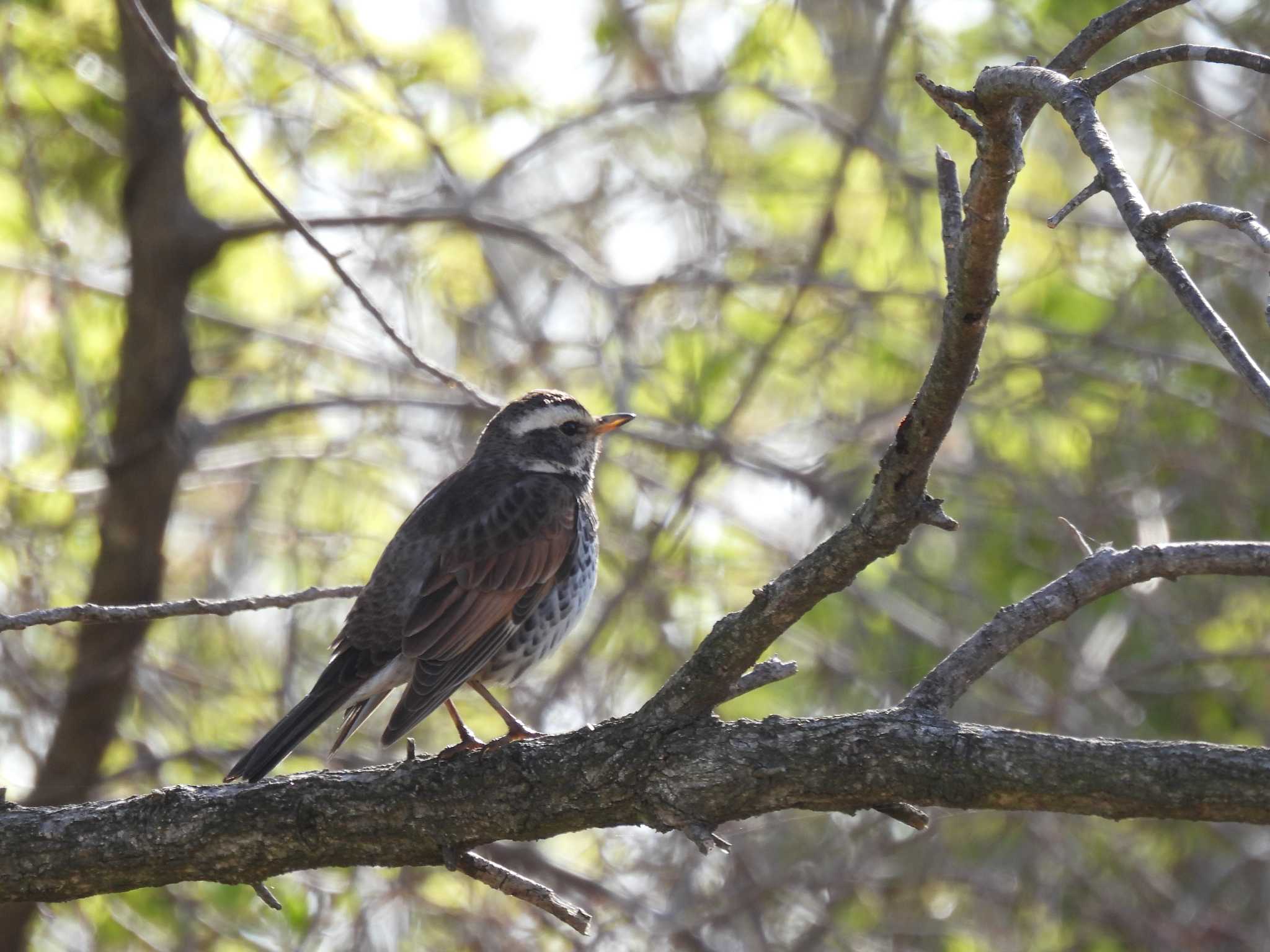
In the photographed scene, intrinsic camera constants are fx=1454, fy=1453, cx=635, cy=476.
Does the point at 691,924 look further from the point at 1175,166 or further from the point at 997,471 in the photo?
the point at 1175,166

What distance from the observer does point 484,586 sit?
6.46 metres

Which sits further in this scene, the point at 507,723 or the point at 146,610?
the point at 507,723

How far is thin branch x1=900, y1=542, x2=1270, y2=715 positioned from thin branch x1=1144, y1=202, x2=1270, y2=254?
43.6 inches

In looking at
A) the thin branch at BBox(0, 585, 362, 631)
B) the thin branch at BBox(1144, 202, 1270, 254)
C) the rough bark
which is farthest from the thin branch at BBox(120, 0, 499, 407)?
the rough bark

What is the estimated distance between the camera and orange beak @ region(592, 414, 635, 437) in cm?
Result: 725

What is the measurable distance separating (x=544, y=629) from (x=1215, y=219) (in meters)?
4.34

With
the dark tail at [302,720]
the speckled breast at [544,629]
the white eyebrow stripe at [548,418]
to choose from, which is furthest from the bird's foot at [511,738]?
the white eyebrow stripe at [548,418]

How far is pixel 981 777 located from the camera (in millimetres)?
3631

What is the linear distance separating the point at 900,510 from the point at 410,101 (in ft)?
18.2

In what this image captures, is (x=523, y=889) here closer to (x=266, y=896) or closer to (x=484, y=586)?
(x=266, y=896)

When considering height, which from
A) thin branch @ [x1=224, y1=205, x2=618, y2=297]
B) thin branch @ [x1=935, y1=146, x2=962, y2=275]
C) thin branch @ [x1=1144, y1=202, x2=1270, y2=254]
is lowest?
thin branch @ [x1=1144, y1=202, x2=1270, y2=254]

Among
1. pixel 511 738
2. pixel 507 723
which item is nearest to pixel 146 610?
pixel 511 738

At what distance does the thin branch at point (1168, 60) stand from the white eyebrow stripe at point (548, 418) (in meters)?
4.68

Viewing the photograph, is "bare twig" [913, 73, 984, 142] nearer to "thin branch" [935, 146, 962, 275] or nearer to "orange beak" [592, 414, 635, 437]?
"thin branch" [935, 146, 962, 275]
